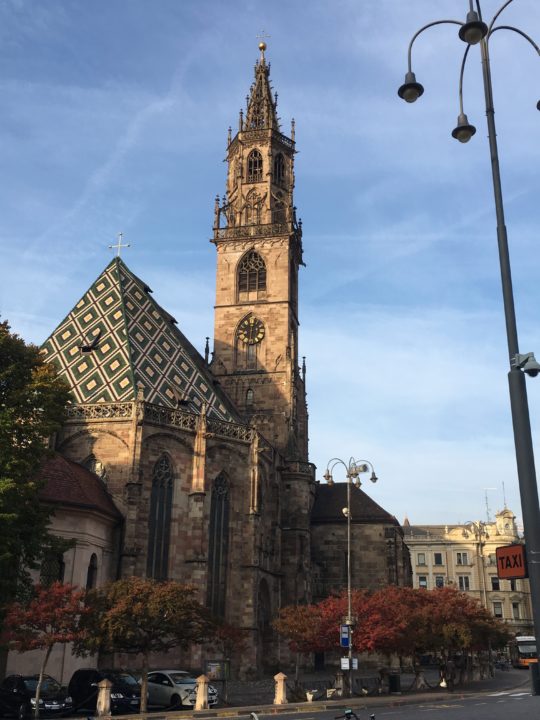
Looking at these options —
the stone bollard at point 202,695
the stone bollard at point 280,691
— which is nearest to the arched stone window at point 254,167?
the stone bollard at point 280,691

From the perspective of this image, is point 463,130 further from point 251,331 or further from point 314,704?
point 251,331

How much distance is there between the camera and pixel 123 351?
40.6 meters

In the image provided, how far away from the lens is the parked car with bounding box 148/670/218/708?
1025 inches

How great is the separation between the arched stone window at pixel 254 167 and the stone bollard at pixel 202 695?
41151 millimetres

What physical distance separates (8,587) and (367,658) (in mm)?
35057

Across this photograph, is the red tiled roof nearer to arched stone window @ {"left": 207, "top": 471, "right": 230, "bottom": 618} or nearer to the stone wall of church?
arched stone window @ {"left": 207, "top": 471, "right": 230, "bottom": 618}

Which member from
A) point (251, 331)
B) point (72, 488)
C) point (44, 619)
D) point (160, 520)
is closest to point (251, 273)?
point (251, 331)

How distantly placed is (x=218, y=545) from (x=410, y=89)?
3068cm

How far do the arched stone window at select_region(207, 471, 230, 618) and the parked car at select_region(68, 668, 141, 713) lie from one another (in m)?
11.3

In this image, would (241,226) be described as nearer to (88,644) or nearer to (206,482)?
(206,482)

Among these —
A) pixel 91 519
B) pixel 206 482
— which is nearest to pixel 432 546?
pixel 206 482

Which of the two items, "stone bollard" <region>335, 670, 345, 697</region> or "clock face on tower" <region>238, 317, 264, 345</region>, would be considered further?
"clock face on tower" <region>238, 317, 264, 345</region>

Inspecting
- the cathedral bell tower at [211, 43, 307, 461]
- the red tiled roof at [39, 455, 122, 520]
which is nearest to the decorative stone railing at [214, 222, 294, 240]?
the cathedral bell tower at [211, 43, 307, 461]

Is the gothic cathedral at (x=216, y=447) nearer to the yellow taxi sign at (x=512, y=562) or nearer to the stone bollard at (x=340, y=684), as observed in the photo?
the stone bollard at (x=340, y=684)
